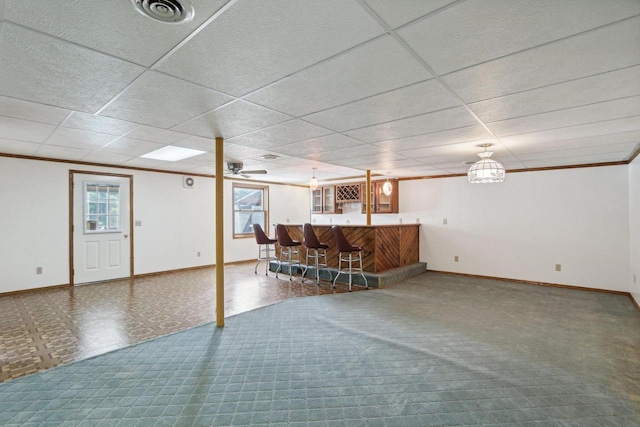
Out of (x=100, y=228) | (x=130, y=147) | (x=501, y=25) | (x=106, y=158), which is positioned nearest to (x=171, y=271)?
(x=100, y=228)

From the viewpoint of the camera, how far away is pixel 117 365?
2.57 metres

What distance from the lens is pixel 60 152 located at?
4.66 meters

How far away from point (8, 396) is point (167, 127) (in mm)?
2565

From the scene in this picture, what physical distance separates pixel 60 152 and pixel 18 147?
46cm

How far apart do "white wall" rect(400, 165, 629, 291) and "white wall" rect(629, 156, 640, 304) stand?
0.18 m

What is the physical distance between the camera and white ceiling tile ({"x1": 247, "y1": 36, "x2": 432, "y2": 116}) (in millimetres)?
1749

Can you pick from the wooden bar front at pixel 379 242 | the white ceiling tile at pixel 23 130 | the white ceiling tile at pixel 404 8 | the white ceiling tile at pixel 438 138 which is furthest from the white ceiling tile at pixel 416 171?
the white ceiling tile at pixel 23 130

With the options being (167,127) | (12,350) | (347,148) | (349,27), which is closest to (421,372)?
(349,27)

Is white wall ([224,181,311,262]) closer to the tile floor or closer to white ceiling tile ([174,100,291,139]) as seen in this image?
the tile floor

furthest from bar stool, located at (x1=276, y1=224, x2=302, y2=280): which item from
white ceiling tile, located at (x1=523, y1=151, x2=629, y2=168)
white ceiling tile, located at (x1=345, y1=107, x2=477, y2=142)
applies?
white ceiling tile, located at (x1=523, y1=151, x2=629, y2=168)

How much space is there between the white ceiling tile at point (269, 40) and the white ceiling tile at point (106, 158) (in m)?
3.68

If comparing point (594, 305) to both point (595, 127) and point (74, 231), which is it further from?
point (74, 231)

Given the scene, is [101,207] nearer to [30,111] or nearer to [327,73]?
[30,111]

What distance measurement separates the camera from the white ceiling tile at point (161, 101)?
2141mm
